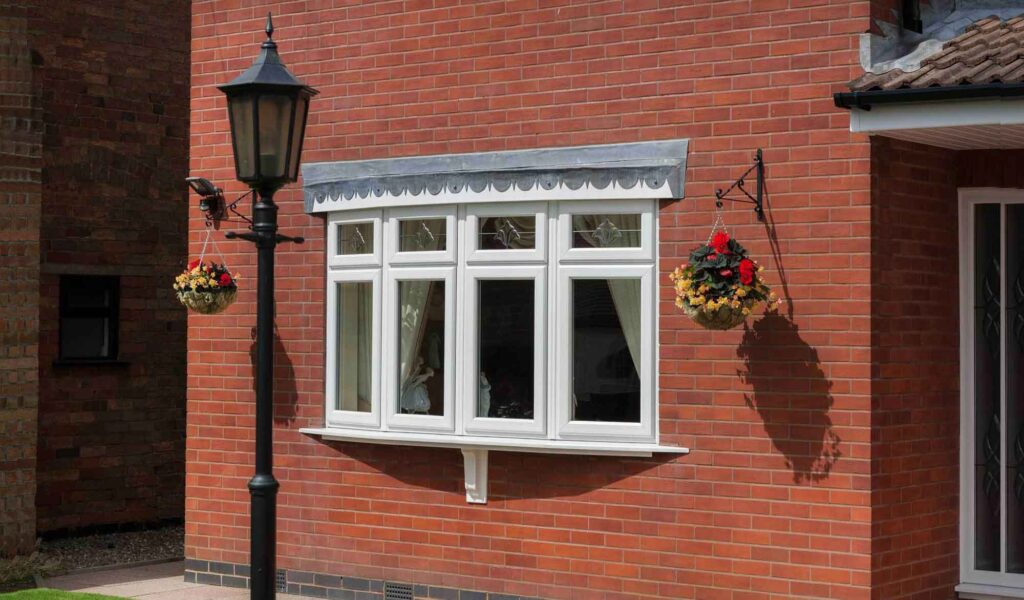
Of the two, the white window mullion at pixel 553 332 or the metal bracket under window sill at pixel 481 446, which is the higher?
the white window mullion at pixel 553 332

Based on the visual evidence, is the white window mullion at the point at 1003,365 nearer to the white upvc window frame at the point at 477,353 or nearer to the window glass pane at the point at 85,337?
the white upvc window frame at the point at 477,353

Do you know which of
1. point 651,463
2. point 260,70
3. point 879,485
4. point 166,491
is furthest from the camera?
point 166,491

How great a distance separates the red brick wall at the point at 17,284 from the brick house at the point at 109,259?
0.83 m

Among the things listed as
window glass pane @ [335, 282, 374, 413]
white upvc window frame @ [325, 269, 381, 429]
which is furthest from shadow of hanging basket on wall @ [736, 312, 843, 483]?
window glass pane @ [335, 282, 374, 413]

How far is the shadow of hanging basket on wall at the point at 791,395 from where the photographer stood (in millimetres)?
8211

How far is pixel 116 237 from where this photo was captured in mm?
13602

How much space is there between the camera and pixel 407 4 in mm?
9875

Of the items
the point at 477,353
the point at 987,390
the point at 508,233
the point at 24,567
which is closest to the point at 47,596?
the point at 24,567

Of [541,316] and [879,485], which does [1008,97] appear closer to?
[879,485]

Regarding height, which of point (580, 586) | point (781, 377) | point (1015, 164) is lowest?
point (580, 586)

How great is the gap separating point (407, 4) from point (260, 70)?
3790mm

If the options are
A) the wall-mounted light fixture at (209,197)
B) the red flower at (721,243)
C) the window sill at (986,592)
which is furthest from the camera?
the wall-mounted light fixture at (209,197)

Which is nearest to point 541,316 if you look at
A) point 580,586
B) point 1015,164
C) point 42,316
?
point 580,586

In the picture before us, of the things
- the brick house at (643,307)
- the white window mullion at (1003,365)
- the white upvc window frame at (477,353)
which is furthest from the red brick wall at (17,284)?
the white window mullion at (1003,365)
